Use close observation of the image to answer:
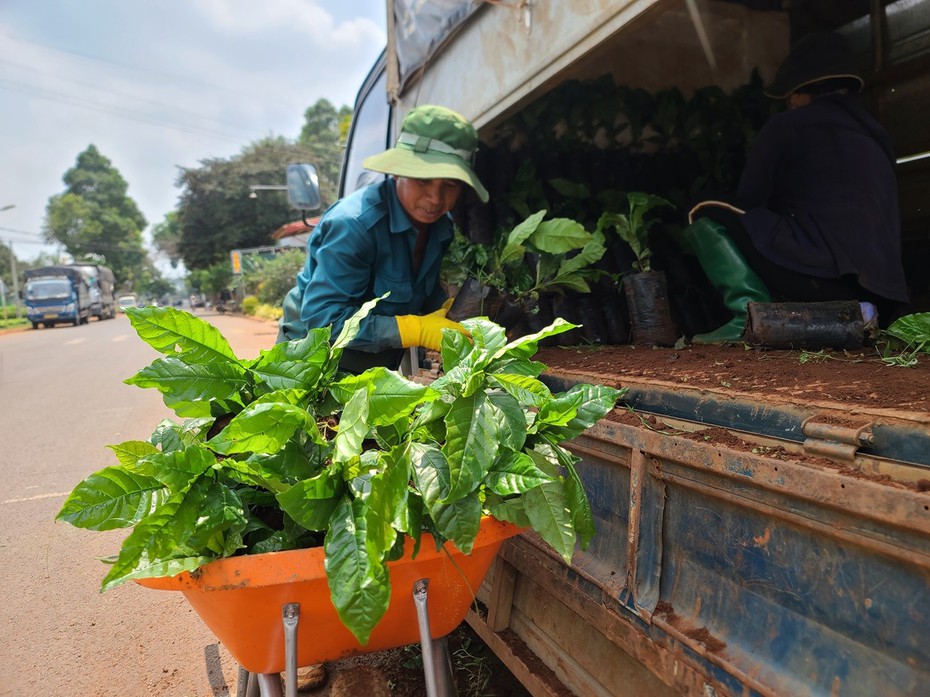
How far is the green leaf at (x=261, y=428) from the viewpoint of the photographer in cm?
108

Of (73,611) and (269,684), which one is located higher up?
(269,684)

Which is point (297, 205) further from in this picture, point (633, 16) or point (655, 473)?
point (655, 473)

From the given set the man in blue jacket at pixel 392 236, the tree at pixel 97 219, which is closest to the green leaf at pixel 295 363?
the man in blue jacket at pixel 392 236

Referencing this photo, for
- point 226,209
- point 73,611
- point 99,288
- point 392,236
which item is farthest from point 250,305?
point 392,236

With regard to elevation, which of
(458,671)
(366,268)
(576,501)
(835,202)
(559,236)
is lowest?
(458,671)

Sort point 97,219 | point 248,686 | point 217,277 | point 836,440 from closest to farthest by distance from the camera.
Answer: point 836,440 < point 248,686 < point 217,277 < point 97,219

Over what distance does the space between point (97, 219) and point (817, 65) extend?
2627 inches

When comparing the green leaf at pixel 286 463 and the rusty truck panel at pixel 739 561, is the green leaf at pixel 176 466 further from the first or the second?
the rusty truck panel at pixel 739 561

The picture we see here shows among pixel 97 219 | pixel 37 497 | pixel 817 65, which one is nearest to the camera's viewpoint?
pixel 817 65

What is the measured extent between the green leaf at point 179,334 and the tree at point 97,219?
207ft

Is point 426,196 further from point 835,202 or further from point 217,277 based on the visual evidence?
point 217,277

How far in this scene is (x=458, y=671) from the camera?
2219 millimetres

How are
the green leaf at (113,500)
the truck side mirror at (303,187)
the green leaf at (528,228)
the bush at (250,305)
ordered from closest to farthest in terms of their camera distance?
the green leaf at (113,500) → the green leaf at (528,228) → the truck side mirror at (303,187) → the bush at (250,305)

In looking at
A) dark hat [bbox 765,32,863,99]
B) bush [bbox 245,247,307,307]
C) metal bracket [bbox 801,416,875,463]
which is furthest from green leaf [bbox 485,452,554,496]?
bush [bbox 245,247,307,307]
